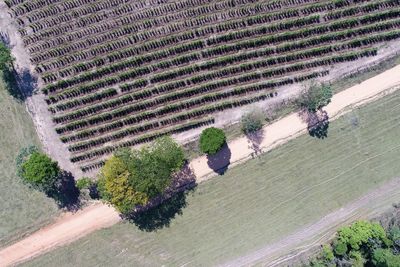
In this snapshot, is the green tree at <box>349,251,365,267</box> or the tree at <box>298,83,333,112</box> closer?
the tree at <box>298,83,333,112</box>

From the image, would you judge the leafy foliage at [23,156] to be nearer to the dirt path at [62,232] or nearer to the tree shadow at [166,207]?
the dirt path at [62,232]

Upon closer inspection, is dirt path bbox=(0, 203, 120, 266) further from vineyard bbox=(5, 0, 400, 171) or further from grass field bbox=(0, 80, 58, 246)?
vineyard bbox=(5, 0, 400, 171)

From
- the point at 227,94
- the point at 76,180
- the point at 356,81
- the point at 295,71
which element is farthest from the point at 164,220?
the point at 356,81

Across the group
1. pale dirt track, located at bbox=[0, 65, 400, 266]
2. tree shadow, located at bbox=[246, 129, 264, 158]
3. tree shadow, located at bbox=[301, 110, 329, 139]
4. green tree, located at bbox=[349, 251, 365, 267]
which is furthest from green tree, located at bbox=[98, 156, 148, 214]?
green tree, located at bbox=[349, 251, 365, 267]

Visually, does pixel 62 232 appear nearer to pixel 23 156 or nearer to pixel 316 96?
pixel 23 156

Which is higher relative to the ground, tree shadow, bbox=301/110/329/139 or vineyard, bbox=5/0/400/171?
vineyard, bbox=5/0/400/171

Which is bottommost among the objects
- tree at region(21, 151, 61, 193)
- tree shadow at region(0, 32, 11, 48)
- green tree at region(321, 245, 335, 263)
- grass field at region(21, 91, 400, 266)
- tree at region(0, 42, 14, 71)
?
green tree at region(321, 245, 335, 263)

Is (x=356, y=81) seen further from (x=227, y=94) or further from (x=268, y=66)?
(x=227, y=94)
